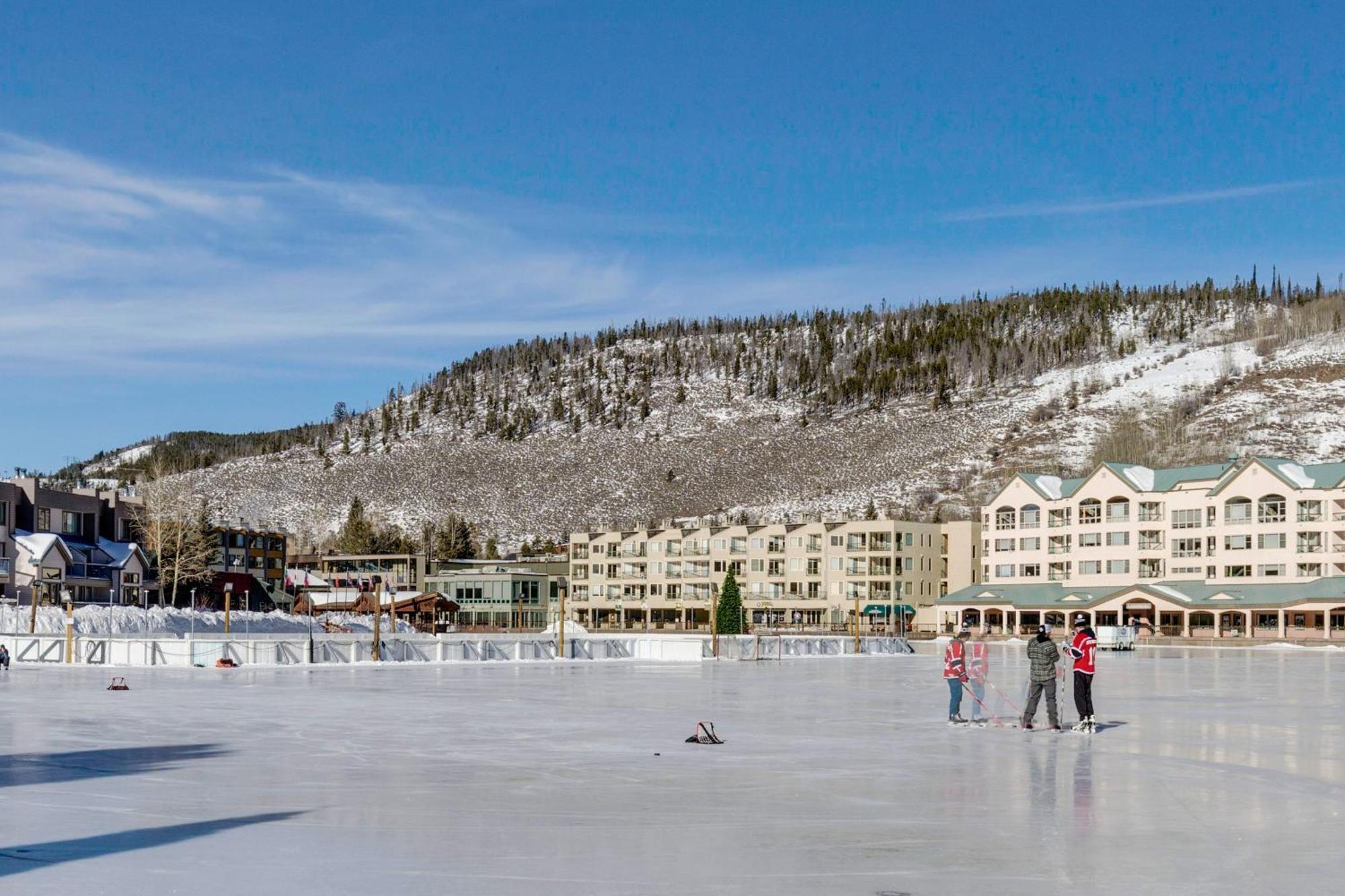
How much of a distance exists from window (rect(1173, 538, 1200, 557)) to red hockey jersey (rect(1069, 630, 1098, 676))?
93855 mm

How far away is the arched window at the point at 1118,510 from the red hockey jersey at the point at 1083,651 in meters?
96.0

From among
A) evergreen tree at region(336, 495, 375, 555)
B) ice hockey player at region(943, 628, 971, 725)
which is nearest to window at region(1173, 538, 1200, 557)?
ice hockey player at region(943, 628, 971, 725)

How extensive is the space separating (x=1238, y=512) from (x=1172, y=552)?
20.3ft

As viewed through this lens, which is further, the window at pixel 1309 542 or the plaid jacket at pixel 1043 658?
the window at pixel 1309 542

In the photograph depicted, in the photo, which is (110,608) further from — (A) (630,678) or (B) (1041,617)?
(B) (1041,617)

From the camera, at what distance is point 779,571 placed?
134500mm

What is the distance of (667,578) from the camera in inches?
5546

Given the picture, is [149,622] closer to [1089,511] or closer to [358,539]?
[1089,511]

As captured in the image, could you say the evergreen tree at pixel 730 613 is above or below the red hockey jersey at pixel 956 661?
below

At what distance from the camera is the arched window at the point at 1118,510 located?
371 ft

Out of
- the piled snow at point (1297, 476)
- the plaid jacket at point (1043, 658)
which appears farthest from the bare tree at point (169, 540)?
the plaid jacket at point (1043, 658)

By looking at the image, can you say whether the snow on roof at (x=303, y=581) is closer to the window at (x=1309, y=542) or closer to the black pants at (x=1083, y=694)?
the window at (x=1309, y=542)

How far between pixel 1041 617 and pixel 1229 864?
10123 centimetres

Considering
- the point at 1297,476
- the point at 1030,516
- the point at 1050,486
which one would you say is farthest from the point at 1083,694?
the point at 1050,486
